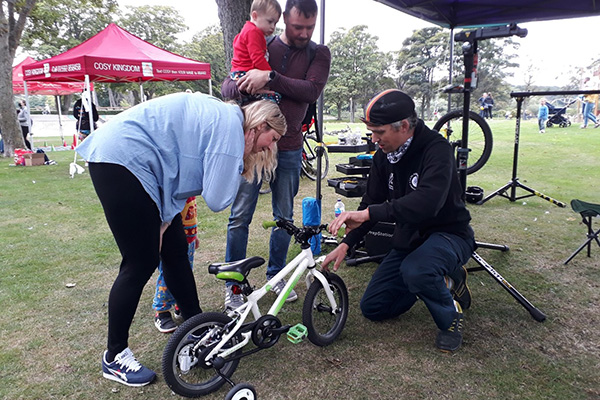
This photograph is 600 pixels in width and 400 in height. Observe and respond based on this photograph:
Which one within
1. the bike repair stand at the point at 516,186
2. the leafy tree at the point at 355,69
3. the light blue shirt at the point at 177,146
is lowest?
the bike repair stand at the point at 516,186

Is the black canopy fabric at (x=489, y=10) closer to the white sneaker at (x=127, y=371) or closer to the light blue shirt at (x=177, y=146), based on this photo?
the light blue shirt at (x=177, y=146)

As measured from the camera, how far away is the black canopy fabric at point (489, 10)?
14.1 feet

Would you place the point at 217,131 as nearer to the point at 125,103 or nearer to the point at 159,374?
the point at 159,374

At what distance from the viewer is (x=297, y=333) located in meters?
2.12

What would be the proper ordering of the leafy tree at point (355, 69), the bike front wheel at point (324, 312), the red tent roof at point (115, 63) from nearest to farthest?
the bike front wheel at point (324, 312) → the red tent roof at point (115, 63) → the leafy tree at point (355, 69)

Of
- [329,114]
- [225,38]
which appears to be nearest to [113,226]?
[225,38]

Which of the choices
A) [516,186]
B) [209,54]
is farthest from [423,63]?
[516,186]

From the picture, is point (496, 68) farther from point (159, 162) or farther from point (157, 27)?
point (159, 162)

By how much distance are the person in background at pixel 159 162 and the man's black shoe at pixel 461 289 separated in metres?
→ 1.50

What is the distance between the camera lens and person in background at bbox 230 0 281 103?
8.13ft

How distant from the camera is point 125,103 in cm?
5531

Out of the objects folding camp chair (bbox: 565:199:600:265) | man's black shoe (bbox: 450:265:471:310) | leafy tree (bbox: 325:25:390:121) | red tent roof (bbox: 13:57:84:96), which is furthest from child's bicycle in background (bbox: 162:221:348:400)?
leafy tree (bbox: 325:25:390:121)

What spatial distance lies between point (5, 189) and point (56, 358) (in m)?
6.44

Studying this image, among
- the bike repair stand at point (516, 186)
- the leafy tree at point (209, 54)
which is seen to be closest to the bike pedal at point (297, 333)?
the bike repair stand at point (516, 186)
